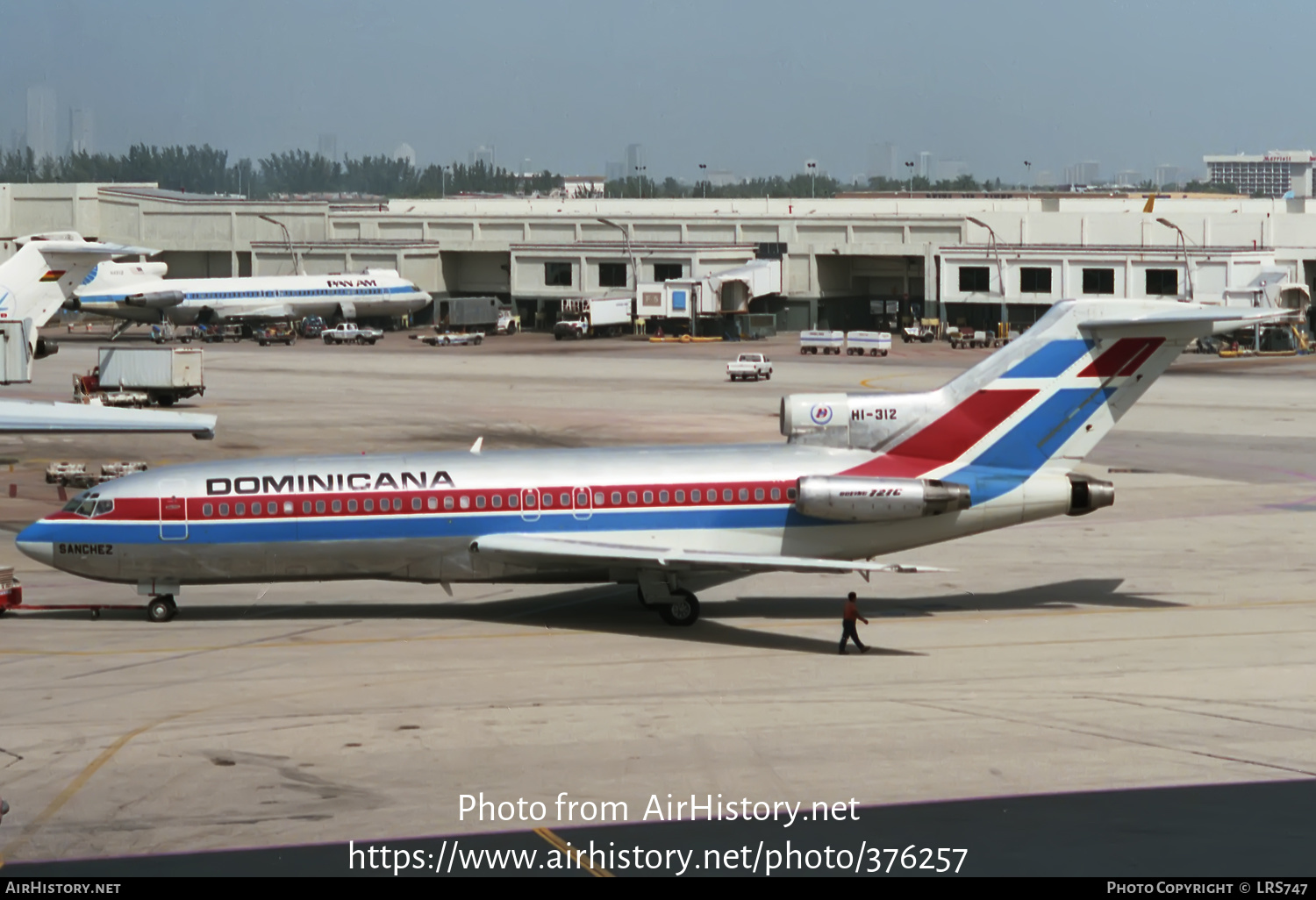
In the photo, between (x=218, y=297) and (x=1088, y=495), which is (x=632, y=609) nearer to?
(x=1088, y=495)

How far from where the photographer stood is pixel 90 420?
36656 mm

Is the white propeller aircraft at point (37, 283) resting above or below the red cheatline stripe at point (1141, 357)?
above

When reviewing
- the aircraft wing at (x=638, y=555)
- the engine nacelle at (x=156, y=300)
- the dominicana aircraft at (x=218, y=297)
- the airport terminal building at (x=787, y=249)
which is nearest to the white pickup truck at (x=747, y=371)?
the airport terminal building at (x=787, y=249)

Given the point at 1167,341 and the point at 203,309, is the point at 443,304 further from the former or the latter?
the point at 1167,341

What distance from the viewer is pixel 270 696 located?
25.6 m

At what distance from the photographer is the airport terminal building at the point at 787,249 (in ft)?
346

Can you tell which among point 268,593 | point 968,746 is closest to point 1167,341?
point 968,746

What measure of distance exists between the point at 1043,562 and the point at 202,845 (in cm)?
2432

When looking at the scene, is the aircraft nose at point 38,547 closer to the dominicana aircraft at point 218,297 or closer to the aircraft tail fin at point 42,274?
the aircraft tail fin at point 42,274

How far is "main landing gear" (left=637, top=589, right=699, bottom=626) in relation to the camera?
1219 inches

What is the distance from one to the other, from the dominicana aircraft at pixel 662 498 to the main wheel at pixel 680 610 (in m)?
0.04

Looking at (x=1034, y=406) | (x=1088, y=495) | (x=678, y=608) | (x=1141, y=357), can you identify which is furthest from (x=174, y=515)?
(x=1141, y=357)

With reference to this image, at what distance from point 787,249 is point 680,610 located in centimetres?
9188

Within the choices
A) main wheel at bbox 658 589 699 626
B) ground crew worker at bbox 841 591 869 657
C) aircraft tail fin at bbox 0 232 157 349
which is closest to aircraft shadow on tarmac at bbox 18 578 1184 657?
main wheel at bbox 658 589 699 626
